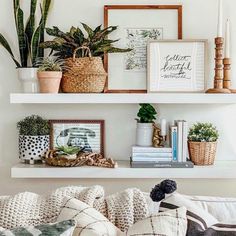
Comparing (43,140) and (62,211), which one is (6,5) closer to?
(43,140)

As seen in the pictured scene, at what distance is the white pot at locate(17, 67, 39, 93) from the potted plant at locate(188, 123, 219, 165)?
0.94 m

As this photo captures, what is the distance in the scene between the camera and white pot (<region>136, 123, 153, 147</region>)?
Result: 8.76 feet

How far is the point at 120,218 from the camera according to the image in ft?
5.94

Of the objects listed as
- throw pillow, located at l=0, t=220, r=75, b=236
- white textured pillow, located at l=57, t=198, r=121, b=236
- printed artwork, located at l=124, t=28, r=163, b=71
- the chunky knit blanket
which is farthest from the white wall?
throw pillow, located at l=0, t=220, r=75, b=236

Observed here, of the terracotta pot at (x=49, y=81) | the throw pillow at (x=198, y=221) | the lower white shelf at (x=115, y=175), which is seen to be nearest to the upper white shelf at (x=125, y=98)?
the terracotta pot at (x=49, y=81)

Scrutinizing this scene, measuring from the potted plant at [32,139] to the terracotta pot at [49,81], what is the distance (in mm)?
219

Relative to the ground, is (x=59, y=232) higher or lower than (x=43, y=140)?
lower

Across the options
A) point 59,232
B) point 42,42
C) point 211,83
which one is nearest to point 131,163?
point 211,83

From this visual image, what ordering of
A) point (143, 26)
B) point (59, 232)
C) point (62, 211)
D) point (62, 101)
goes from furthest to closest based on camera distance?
point (143, 26)
point (62, 101)
point (62, 211)
point (59, 232)

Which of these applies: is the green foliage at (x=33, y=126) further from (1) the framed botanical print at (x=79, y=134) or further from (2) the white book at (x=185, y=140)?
(2) the white book at (x=185, y=140)

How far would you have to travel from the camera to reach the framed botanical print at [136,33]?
272 centimetres

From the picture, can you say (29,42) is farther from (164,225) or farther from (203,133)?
(164,225)

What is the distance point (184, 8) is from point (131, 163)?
0.98 metres

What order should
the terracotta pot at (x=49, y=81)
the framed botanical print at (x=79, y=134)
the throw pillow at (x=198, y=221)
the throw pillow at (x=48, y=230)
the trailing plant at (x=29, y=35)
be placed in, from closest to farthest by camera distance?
the throw pillow at (x=48, y=230) < the throw pillow at (x=198, y=221) < the terracotta pot at (x=49, y=81) < the trailing plant at (x=29, y=35) < the framed botanical print at (x=79, y=134)
